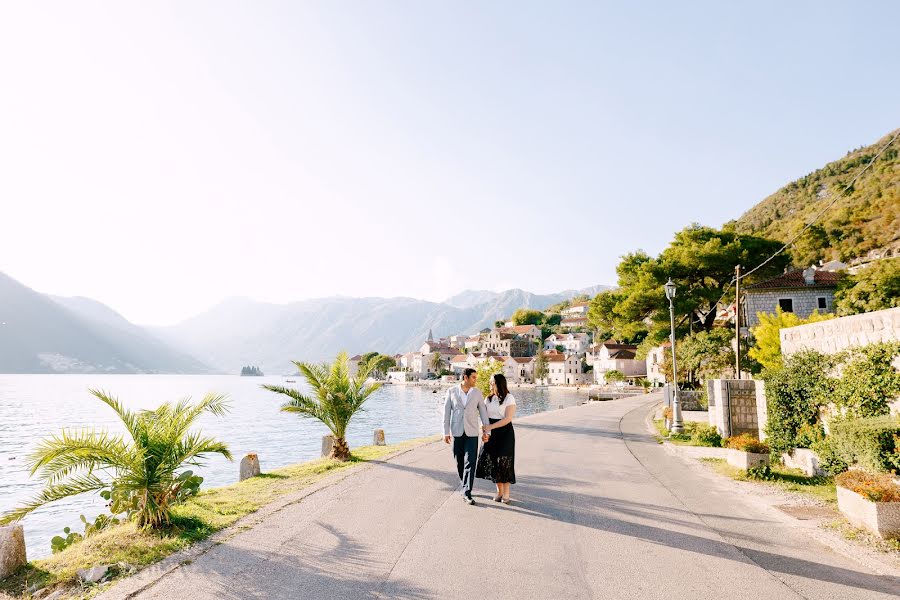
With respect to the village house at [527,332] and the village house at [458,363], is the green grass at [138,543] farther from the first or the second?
the village house at [527,332]

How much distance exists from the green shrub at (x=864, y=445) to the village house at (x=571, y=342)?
131 m

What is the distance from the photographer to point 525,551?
584 centimetres

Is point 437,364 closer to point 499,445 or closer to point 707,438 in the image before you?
point 707,438

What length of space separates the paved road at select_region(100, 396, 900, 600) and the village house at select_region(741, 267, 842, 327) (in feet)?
105

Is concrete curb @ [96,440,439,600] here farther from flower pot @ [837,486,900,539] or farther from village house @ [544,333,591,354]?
village house @ [544,333,591,354]

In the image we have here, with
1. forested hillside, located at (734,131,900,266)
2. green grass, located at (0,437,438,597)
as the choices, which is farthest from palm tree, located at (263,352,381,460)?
forested hillside, located at (734,131,900,266)

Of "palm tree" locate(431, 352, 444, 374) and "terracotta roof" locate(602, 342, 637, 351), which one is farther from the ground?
"terracotta roof" locate(602, 342, 637, 351)

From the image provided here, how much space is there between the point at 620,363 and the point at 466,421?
104 meters

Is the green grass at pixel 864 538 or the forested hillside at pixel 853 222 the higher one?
the forested hillside at pixel 853 222

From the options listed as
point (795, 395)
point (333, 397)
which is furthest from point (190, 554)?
point (795, 395)

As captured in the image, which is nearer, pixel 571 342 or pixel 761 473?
pixel 761 473

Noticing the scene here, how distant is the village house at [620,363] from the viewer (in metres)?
105

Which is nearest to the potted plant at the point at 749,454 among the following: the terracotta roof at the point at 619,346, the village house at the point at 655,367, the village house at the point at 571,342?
the village house at the point at 655,367

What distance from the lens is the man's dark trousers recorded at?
8.29 metres
